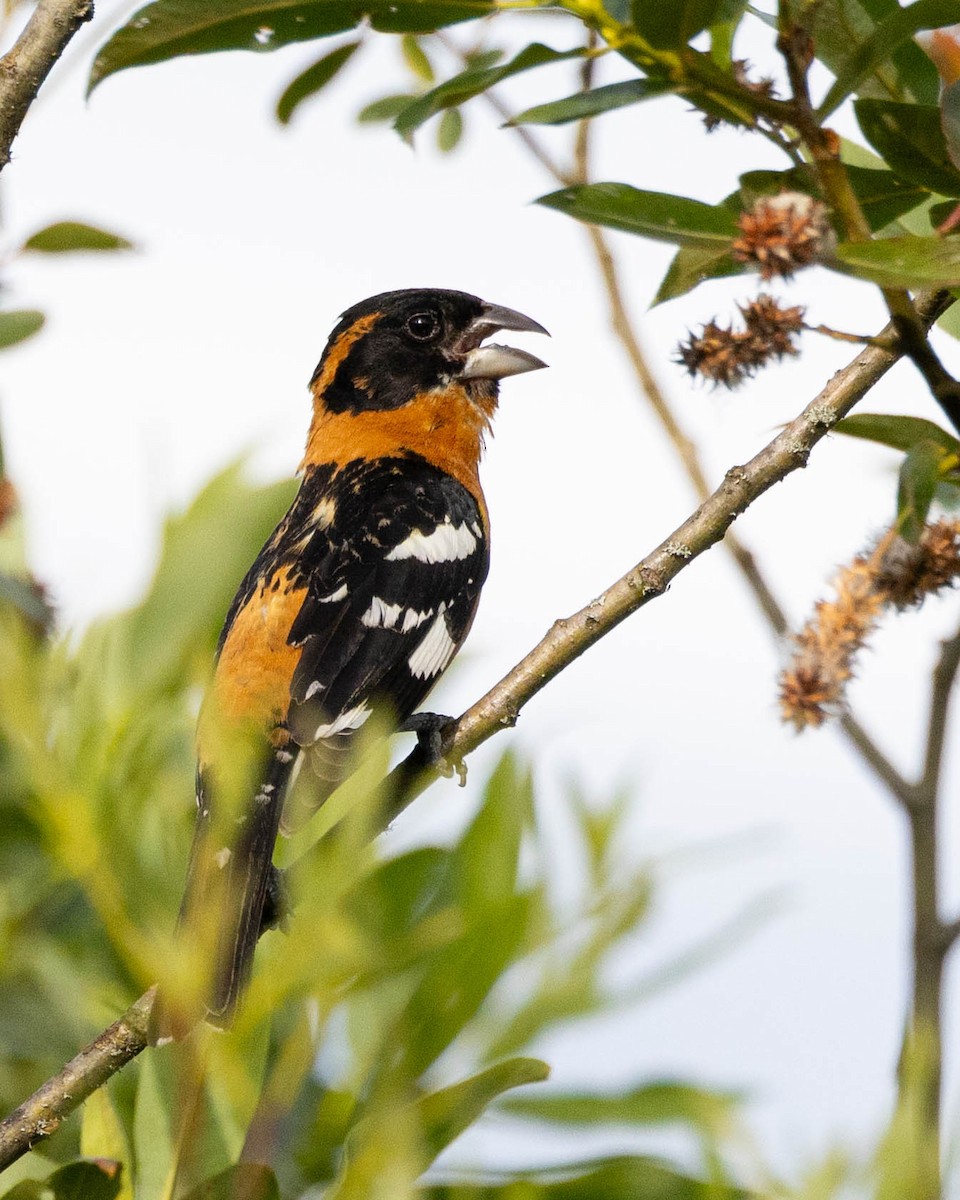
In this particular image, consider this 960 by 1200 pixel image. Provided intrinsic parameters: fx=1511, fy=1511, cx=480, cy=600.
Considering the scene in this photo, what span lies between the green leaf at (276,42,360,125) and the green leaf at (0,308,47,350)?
0.41m

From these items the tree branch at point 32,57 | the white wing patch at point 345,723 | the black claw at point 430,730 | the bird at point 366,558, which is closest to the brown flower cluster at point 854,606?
the bird at point 366,558

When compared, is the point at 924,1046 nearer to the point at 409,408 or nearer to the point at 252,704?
the point at 252,704

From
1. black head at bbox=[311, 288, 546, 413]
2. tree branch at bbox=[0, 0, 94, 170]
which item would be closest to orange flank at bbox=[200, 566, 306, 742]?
black head at bbox=[311, 288, 546, 413]

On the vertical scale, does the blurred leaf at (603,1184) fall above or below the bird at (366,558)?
below

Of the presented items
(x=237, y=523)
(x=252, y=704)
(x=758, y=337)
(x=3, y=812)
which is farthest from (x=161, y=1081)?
(x=252, y=704)

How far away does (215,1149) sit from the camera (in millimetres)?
1478

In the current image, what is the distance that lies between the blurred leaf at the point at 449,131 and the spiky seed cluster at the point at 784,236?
4.97 feet

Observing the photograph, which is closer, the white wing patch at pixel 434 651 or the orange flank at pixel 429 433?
→ the white wing patch at pixel 434 651

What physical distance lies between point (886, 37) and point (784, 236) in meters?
0.27

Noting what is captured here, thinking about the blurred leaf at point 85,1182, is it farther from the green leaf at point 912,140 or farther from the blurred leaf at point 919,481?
the green leaf at point 912,140

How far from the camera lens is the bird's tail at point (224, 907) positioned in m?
1.03

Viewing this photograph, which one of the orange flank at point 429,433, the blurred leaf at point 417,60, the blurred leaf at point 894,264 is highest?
the orange flank at point 429,433

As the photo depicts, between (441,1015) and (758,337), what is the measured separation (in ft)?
2.29

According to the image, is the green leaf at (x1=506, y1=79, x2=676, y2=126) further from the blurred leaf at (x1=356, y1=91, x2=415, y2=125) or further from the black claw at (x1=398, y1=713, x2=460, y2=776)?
the black claw at (x1=398, y1=713, x2=460, y2=776)
